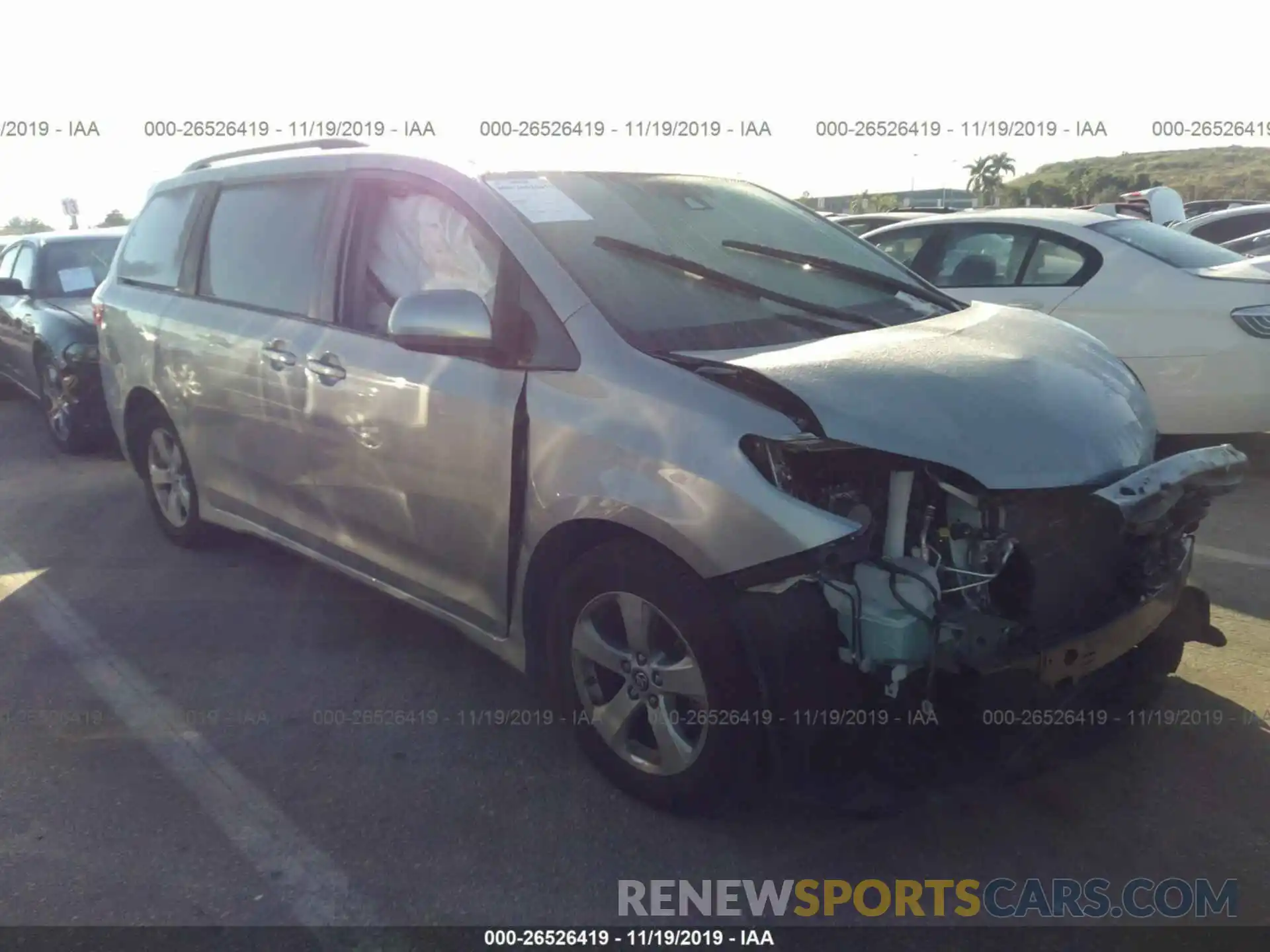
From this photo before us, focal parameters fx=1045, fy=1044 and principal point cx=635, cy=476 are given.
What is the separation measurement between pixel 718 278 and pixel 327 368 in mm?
1425

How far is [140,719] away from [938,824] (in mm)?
2637

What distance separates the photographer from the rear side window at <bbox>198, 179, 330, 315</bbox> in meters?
3.95

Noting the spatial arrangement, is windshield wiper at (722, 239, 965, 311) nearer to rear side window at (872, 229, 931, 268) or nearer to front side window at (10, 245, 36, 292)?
rear side window at (872, 229, 931, 268)

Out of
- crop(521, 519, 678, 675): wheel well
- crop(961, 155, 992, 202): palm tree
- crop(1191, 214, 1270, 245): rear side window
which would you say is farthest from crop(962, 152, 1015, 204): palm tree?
crop(521, 519, 678, 675): wheel well

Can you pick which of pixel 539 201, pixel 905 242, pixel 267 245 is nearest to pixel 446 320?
pixel 539 201

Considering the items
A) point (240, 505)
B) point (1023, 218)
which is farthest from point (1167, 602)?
point (1023, 218)

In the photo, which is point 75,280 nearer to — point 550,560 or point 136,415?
point 136,415

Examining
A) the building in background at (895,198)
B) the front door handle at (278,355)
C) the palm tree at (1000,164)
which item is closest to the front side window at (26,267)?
the front door handle at (278,355)

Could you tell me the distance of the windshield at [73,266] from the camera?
8.21 meters

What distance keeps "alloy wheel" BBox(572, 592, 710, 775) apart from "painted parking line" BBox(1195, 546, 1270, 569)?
10.2 ft

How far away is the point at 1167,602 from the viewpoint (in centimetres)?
286

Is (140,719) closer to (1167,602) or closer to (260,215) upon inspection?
(260,215)

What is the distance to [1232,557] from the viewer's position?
4688mm

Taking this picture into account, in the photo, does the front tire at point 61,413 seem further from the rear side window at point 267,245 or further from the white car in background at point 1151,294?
the white car in background at point 1151,294
